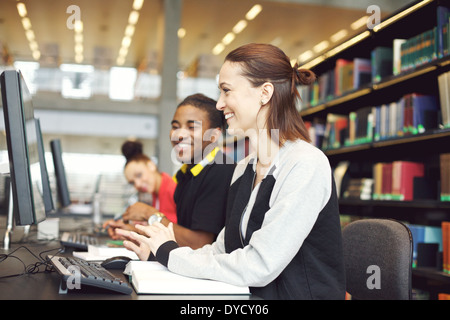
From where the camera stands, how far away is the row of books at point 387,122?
102 inches

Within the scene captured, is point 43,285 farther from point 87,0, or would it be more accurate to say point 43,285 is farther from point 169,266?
point 87,0

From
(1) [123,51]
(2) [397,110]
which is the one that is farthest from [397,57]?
(1) [123,51]

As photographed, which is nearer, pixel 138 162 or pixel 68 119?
pixel 138 162

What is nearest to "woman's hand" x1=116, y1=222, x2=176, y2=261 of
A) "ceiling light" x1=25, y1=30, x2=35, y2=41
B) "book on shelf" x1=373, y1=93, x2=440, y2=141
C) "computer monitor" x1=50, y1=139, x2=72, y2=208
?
"computer monitor" x1=50, y1=139, x2=72, y2=208

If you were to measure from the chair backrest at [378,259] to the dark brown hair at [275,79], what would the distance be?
0.42 meters

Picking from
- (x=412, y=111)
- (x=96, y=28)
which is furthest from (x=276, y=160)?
(x=96, y=28)

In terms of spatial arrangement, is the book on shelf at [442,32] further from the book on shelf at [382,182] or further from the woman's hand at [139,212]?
the woman's hand at [139,212]

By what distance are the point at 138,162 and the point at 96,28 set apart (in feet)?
22.0

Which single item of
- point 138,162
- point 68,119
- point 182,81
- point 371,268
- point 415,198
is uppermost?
point 182,81

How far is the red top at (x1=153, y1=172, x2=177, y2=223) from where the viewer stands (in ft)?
8.41

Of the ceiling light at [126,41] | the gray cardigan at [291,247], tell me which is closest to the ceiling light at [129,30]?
the ceiling light at [126,41]

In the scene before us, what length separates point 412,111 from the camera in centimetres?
261

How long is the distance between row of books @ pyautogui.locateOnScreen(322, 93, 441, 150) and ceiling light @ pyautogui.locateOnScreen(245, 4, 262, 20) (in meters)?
4.35

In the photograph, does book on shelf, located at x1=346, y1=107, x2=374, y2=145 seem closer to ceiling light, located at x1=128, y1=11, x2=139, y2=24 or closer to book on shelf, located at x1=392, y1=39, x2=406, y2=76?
book on shelf, located at x1=392, y1=39, x2=406, y2=76
